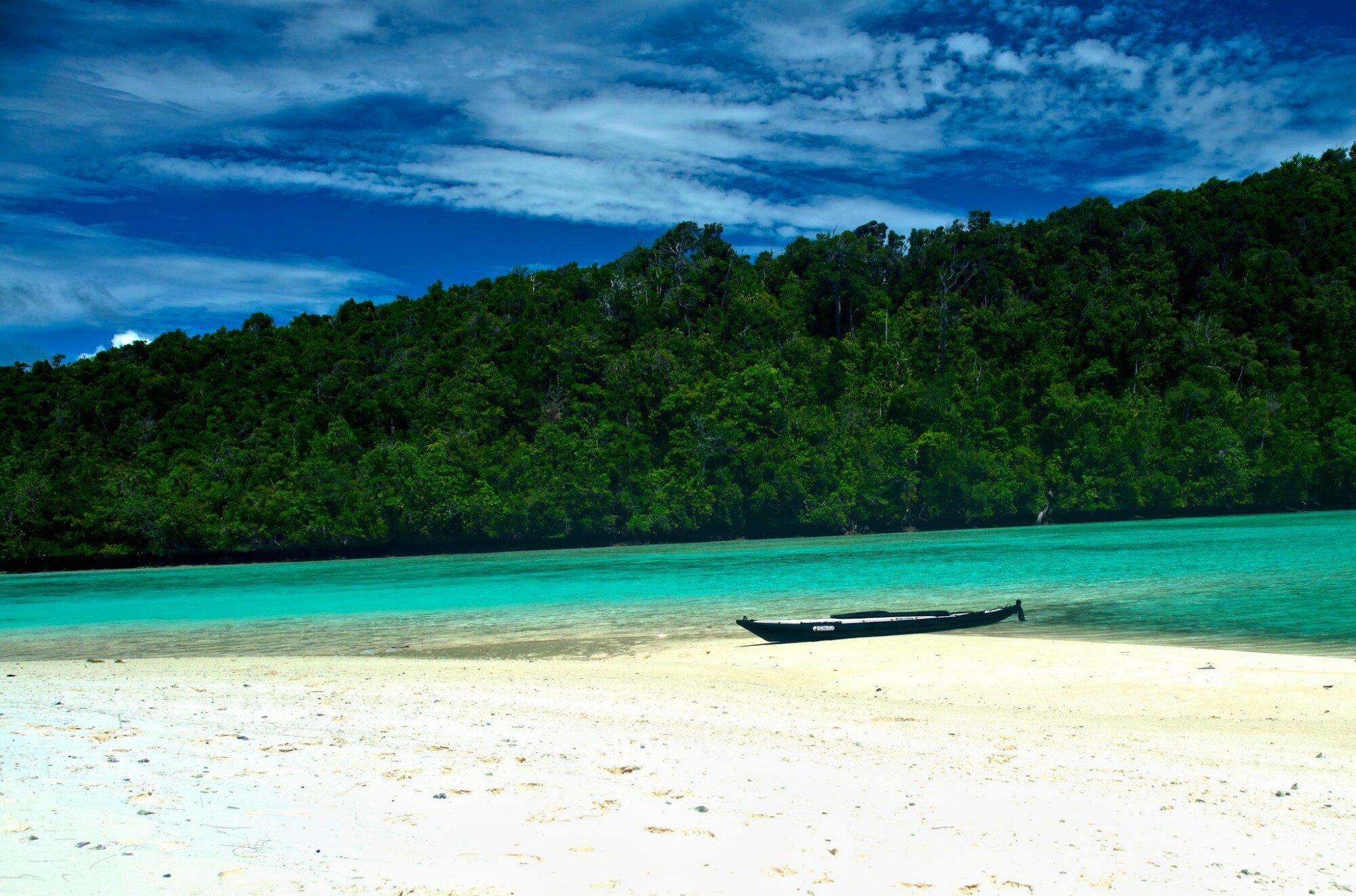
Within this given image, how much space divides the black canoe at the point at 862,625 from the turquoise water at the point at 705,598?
1.84ft

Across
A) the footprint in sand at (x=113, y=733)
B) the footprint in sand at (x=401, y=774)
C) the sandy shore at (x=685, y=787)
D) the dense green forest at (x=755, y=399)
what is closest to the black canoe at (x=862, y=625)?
the sandy shore at (x=685, y=787)

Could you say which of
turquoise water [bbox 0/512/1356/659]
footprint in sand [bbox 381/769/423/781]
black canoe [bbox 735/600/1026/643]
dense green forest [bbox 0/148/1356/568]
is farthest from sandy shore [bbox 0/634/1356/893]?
dense green forest [bbox 0/148/1356/568]

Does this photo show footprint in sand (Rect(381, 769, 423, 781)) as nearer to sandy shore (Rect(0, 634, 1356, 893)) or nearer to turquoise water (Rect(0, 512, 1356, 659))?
sandy shore (Rect(0, 634, 1356, 893))

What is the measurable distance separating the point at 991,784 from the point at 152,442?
79265mm

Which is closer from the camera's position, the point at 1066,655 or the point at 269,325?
the point at 1066,655

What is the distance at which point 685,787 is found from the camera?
5910 mm

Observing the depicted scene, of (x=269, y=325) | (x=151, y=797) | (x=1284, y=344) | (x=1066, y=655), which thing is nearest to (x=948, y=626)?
(x=1066, y=655)

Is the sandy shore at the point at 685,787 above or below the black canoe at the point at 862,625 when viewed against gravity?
above

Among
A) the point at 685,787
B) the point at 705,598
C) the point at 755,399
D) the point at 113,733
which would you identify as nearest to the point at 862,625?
the point at 705,598

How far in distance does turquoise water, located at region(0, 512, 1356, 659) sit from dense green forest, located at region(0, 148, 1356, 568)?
20.5 m

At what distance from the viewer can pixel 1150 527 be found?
53281 millimetres

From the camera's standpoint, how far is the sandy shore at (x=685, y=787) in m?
4.39

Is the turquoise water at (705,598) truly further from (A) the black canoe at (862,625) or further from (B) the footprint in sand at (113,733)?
(B) the footprint in sand at (113,733)

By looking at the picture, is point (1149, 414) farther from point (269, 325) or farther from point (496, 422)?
point (269, 325)
